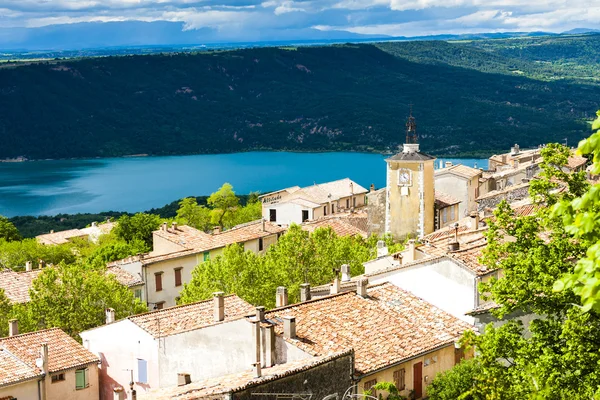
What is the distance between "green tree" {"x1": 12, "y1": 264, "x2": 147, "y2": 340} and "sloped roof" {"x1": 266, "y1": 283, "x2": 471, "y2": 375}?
9.82m

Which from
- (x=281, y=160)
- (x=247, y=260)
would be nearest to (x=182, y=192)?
(x=281, y=160)

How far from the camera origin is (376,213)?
156ft

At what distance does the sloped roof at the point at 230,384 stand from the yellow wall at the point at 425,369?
2.34m

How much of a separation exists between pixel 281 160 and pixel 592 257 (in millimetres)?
182107

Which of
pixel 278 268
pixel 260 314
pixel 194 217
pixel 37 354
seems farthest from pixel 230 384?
pixel 194 217

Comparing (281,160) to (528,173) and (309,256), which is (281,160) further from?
(309,256)

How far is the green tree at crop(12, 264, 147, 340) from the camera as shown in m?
29.5

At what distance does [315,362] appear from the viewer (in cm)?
1530

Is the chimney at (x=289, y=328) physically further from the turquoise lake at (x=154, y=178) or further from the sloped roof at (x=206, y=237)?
the turquoise lake at (x=154, y=178)

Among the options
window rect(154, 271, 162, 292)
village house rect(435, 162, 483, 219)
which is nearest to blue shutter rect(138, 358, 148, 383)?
window rect(154, 271, 162, 292)

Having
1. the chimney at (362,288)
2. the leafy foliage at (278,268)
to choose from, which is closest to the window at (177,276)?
the leafy foliage at (278,268)

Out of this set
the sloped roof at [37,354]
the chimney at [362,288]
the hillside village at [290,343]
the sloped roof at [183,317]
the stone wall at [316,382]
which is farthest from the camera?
the sloped roof at [37,354]

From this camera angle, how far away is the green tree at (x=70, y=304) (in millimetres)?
29469

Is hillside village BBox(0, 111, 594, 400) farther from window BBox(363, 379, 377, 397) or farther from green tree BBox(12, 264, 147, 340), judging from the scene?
green tree BBox(12, 264, 147, 340)
